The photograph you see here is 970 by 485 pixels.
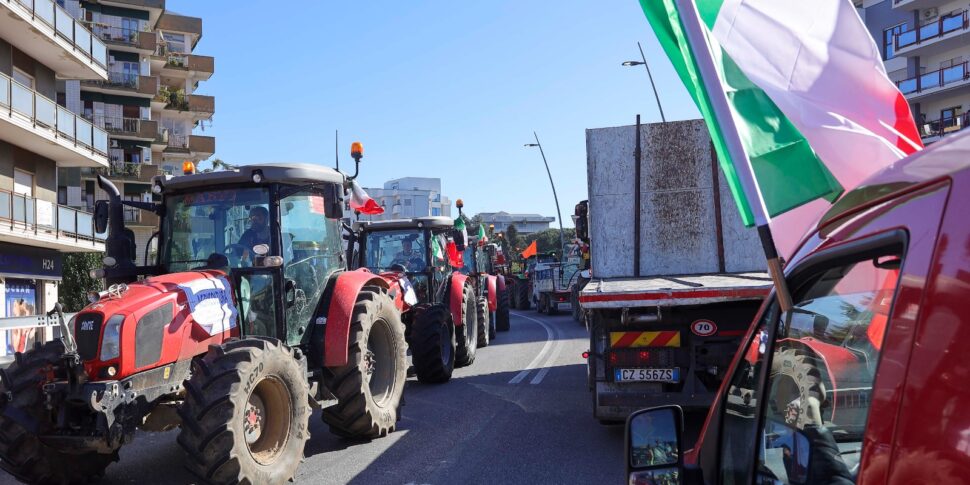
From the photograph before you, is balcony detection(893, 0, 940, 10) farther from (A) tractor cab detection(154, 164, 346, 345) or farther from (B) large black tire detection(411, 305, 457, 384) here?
(A) tractor cab detection(154, 164, 346, 345)

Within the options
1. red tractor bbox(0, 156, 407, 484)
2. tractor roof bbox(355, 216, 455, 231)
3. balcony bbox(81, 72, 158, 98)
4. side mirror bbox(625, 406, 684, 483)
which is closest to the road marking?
tractor roof bbox(355, 216, 455, 231)

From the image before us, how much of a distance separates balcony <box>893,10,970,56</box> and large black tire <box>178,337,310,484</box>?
38.8 metres

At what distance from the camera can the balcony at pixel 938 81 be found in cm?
3522

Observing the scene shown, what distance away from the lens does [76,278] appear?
34438mm

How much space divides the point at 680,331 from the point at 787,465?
5116 millimetres

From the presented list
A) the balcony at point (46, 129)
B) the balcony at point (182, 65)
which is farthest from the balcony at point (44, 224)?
the balcony at point (182, 65)

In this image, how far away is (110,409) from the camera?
209 inches

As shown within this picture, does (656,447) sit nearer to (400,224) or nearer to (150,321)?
(150,321)

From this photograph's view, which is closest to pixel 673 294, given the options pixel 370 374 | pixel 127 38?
pixel 370 374

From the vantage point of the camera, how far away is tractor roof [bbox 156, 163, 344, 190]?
705cm

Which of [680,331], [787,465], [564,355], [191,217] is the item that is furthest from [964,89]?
[787,465]

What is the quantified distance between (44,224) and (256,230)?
21974mm

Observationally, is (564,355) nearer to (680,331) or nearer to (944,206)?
(680,331)

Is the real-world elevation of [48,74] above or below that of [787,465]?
above
